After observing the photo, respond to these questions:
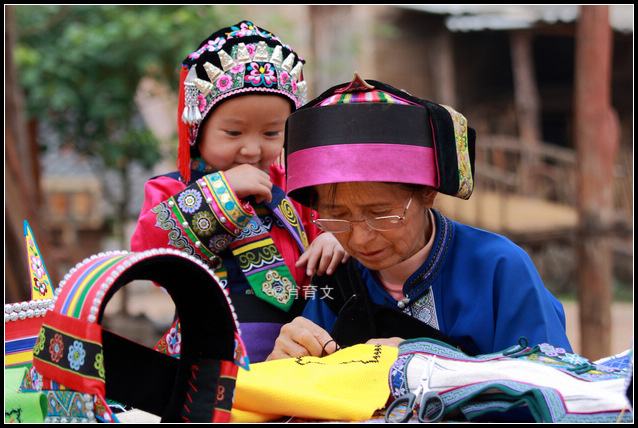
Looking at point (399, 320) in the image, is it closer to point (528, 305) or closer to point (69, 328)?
point (528, 305)

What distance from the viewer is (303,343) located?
8.48 ft

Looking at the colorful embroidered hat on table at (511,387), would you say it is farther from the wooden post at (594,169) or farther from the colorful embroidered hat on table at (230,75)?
the wooden post at (594,169)

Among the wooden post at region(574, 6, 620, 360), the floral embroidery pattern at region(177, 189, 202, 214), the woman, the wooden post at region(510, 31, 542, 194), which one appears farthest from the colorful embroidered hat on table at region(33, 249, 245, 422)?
the wooden post at region(510, 31, 542, 194)

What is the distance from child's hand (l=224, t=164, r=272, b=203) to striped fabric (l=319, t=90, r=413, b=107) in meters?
0.51

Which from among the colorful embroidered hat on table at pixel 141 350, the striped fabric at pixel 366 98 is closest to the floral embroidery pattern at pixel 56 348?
the colorful embroidered hat on table at pixel 141 350

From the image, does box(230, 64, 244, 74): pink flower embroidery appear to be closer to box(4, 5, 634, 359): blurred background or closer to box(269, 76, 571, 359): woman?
box(269, 76, 571, 359): woman

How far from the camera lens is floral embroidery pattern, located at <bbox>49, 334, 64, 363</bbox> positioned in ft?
6.17

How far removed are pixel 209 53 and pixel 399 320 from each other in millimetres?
1179

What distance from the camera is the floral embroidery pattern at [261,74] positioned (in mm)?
3131

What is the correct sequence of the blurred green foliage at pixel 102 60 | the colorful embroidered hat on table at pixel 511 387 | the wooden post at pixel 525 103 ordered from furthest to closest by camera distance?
the wooden post at pixel 525 103 < the blurred green foliage at pixel 102 60 < the colorful embroidered hat on table at pixel 511 387

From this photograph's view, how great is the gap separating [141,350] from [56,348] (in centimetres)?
33

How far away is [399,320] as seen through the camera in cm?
269

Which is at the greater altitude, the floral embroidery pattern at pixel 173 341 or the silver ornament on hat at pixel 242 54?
the silver ornament on hat at pixel 242 54

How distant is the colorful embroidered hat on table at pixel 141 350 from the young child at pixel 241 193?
740 mm
